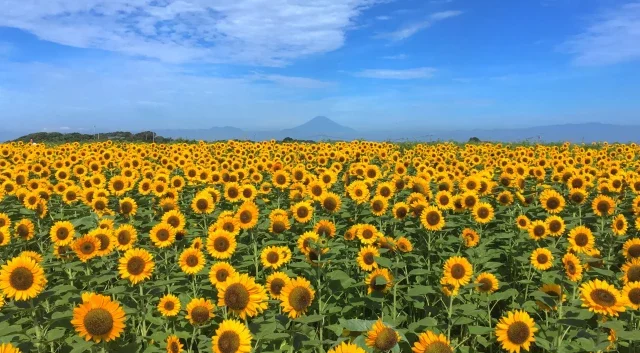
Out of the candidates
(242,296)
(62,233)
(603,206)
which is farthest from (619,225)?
(62,233)

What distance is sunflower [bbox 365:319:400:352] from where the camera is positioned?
11.5 feet

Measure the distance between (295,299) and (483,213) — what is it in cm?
493

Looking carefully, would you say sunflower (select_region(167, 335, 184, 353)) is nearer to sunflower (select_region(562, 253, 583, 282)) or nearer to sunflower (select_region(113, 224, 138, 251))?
sunflower (select_region(113, 224, 138, 251))

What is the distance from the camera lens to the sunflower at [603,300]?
424cm

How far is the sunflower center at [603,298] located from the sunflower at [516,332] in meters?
0.64

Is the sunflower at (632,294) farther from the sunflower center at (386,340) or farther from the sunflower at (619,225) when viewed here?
the sunflower at (619,225)

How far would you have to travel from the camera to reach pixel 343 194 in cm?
1097

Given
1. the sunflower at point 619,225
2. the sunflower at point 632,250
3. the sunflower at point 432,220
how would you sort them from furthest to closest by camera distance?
the sunflower at point 432,220 < the sunflower at point 619,225 < the sunflower at point 632,250

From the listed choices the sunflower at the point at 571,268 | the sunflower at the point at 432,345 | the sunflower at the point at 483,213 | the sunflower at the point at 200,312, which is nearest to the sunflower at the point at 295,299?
the sunflower at the point at 200,312

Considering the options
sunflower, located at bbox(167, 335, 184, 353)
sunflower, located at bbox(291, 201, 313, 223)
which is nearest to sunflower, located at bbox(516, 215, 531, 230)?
sunflower, located at bbox(291, 201, 313, 223)

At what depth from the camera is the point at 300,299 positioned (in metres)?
4.52

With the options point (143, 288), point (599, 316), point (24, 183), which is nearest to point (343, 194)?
point (143, 288)

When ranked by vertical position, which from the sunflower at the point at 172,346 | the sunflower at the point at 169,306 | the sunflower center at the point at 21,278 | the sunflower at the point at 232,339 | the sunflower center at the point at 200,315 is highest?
the sunflower center at the point at 21,278

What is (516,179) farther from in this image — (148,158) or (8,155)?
(8,155)
